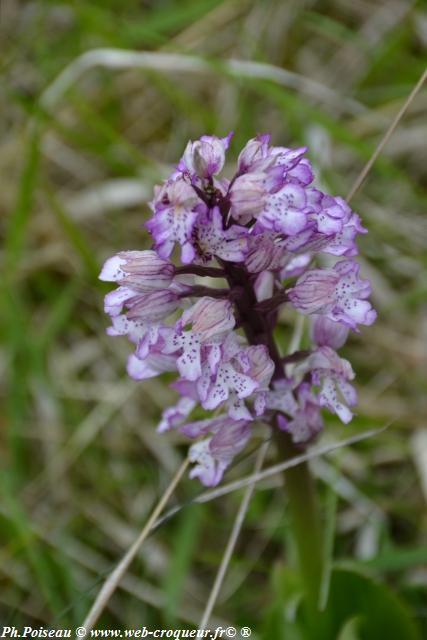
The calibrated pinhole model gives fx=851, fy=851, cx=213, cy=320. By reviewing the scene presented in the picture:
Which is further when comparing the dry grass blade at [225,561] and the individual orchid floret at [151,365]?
the dry grass blade at [225,561]

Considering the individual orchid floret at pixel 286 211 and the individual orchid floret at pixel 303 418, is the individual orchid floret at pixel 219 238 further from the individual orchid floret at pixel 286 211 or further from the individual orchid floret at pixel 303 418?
the individual orchid floret at pixel 303 418

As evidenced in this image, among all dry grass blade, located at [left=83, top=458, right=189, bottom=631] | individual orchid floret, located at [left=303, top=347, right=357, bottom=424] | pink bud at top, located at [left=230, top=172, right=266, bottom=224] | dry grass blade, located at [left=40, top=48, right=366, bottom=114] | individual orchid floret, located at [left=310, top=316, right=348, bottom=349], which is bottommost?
dry grass blade, located at [left=83, top=458, right=189, bottom=631]

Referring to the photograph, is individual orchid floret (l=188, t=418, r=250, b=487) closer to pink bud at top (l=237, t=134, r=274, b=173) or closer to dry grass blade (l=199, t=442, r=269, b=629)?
dry grass blade (l=199, t=442, r=269, b=629)

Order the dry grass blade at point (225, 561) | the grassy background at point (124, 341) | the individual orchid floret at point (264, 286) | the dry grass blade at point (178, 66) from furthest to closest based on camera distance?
the dry grass blade at point (178, 66) → the grassy background at point (124, 341) → the dry grass blade at point (225, 561) → the individual orchid floret at point (264, 286)

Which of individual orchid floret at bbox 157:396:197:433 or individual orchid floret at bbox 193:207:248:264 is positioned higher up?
individual orchid floret at bbox 193:207:248:264

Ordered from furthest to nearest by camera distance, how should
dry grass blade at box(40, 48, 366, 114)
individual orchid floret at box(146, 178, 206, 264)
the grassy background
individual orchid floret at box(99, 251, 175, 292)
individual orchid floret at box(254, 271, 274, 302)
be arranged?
dry grass blade at box(40, 48, 366, 114) → the grassy background → individual orchid floret at box(254, 271, 274, 302) → individual orchid floret at box(99, 251, 175, 292) → individual orchid floret at box(146, 178, 206, 264)

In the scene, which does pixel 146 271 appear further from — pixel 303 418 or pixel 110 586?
pixel 110 586

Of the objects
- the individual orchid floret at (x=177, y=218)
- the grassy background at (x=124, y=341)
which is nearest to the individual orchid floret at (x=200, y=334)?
the individual orchid floret at (x=177, y=218)

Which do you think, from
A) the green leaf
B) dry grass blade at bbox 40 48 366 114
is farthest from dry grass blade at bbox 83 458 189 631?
dry grass blade at bbox 40 48 366 114

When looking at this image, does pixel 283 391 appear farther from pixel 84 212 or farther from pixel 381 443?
pixel 84 212
